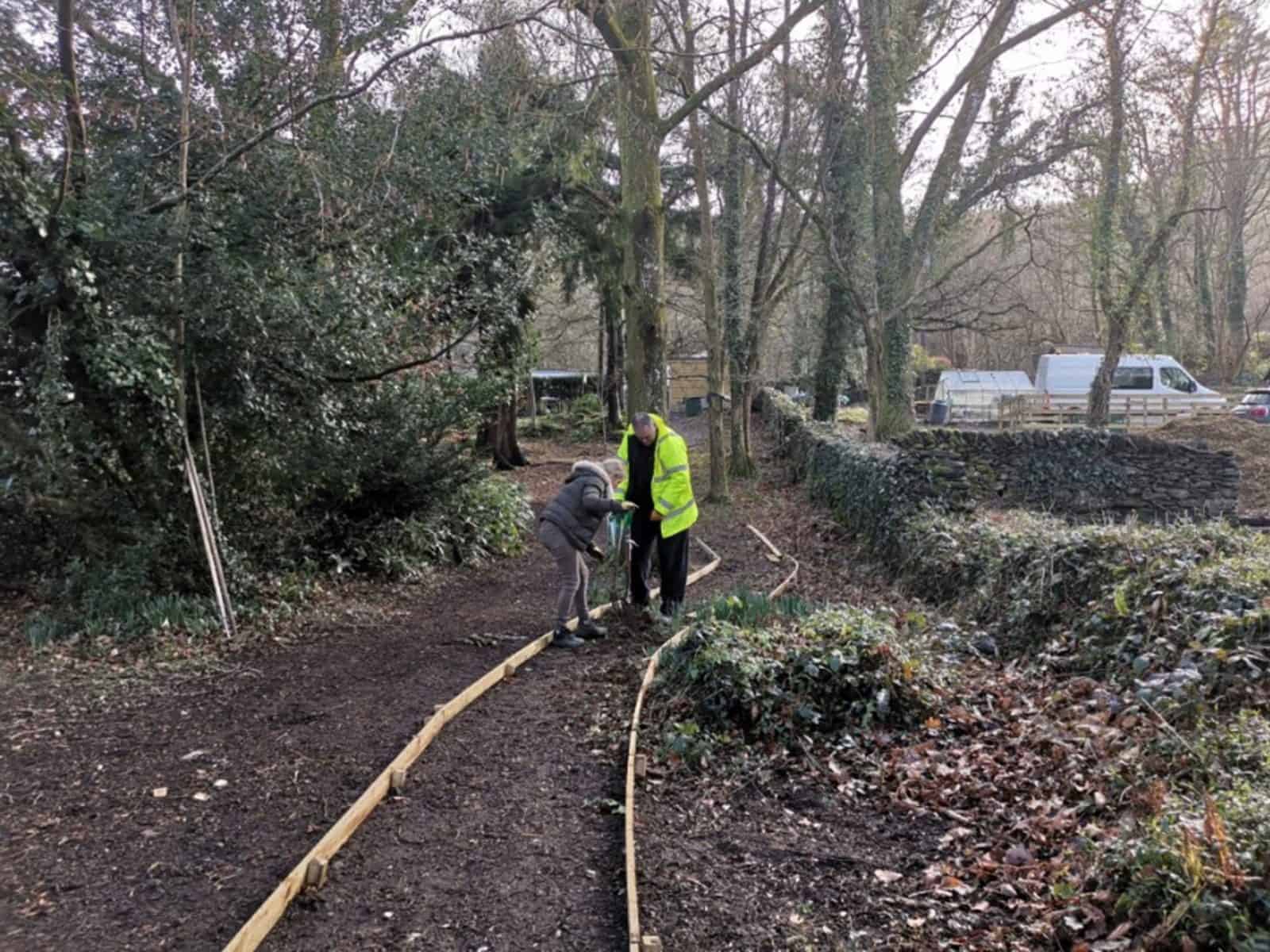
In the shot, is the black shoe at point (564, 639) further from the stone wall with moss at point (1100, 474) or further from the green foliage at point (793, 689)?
the stone wall with moss at point (1100, 474)

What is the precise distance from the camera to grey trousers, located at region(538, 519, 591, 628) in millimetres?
6645

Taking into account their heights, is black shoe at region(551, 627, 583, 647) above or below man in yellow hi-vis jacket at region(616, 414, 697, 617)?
below

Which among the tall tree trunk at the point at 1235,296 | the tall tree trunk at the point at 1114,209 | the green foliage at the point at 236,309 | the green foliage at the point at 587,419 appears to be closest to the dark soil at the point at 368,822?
the green foliage at the point at 236,309

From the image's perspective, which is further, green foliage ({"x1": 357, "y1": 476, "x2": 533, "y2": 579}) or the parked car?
the parked car

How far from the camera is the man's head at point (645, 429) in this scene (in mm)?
7448

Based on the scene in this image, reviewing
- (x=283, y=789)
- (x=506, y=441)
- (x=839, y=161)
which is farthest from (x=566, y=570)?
(x=506, y=441)

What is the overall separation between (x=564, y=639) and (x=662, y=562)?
117cm

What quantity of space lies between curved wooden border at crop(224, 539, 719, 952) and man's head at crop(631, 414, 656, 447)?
6.99ft

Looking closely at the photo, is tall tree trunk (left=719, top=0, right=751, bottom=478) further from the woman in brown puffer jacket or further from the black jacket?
the black jacket

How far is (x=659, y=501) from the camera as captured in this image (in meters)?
7.30

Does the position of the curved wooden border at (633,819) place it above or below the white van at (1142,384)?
below

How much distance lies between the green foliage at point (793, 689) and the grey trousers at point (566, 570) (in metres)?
1.57

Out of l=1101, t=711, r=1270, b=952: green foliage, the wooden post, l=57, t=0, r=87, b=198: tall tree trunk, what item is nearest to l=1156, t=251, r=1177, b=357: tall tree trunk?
l=1101, t=711, r=1270, b=952: green foliage

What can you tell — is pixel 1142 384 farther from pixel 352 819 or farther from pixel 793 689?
pixel 352 819
